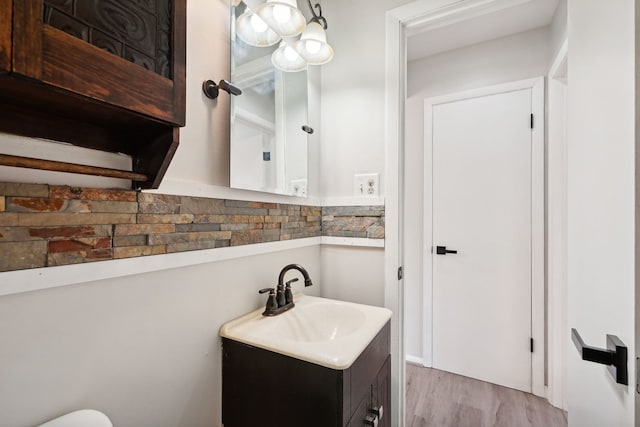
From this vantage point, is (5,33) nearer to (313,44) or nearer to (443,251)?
(313,44)

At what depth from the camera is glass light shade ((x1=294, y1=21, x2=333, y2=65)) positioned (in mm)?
1241

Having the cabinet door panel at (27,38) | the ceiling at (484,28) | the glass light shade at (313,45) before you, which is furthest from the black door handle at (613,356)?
the ceiling at (484,28)

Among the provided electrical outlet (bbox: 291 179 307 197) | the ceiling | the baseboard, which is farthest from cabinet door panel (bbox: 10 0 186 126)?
the baseboard

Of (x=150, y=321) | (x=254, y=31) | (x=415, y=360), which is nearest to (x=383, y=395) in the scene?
(x=150, y=321)

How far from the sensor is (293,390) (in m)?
0.85

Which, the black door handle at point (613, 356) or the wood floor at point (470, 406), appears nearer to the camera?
the black door handle at point (613, 356)

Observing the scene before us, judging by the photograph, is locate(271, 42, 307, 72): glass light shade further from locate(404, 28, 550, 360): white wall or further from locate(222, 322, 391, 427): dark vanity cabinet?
locate(404, 28, 550, 360): white wall

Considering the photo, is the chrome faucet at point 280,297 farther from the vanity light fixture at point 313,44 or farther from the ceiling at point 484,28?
the ceiling at point 484,28

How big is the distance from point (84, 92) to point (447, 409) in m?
2.34

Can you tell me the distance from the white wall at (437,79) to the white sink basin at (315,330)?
3.27 feet

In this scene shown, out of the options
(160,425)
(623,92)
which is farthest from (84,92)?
(623,92)

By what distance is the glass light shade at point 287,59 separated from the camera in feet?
4.17

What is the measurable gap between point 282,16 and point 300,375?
126 centimetres

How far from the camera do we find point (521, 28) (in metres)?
1.94
